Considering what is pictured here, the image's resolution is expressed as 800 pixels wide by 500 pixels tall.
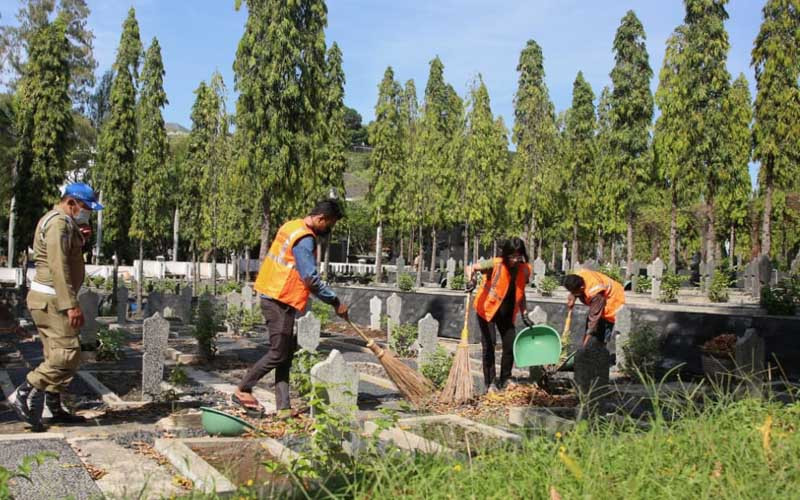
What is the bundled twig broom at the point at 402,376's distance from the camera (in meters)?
5.98

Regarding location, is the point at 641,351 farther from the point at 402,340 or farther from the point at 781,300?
the point at 781,300

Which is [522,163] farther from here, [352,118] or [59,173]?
[352,118]

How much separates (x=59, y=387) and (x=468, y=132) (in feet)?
109

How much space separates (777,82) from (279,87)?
19.4 metres

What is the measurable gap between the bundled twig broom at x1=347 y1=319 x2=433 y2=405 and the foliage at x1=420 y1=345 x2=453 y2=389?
1.68 m

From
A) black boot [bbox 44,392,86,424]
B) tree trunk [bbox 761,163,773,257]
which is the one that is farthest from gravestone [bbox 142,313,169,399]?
tree trunk [bbox 761,163,773,257]

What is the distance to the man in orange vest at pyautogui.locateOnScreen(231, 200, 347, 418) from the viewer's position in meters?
6.09

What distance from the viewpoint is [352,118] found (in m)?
156

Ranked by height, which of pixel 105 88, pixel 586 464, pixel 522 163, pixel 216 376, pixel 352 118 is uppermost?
pixel 352 118

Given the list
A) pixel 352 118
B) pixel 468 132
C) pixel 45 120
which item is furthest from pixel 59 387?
pixel 352 118

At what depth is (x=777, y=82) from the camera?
87.3ft

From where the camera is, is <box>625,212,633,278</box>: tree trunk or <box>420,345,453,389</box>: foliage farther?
<box>625,212,633,278</box>: tree trunk

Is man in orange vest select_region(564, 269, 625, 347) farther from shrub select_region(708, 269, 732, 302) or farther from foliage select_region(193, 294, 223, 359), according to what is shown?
shrub select_region(708, 269, 732, 302)

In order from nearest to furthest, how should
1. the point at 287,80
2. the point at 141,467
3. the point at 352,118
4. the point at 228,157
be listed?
the point at 141,467
the point at 287,80
the point at 228,157
the point at 352,118
